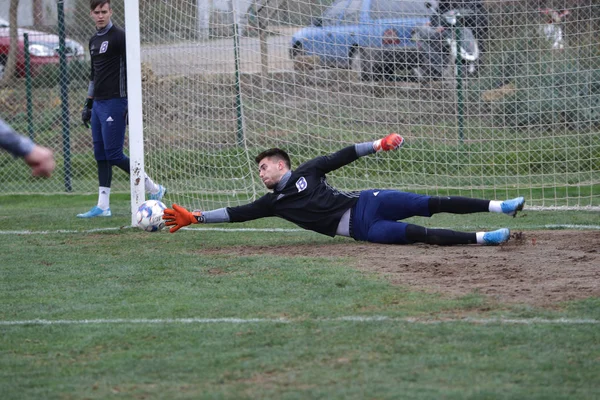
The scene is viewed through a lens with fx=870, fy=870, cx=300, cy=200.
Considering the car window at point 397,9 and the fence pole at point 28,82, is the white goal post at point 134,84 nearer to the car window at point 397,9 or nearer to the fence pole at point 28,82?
the car window at point 397,9

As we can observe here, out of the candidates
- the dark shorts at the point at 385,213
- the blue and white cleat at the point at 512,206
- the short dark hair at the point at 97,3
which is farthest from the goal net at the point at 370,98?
the blue and white cleat at the point at 512,206

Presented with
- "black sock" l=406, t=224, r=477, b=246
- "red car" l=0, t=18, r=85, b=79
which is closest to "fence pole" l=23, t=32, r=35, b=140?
"red car" l=0, t=18, r=85, b=79

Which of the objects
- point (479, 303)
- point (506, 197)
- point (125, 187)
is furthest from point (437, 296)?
point (125, 187)

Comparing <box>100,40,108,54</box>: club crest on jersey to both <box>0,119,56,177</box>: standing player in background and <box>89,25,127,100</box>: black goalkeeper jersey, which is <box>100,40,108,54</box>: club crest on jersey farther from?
<box>0,119,56,177</box>: standing player in background

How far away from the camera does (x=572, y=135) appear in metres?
10.3

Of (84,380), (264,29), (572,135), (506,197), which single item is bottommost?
(84,380)

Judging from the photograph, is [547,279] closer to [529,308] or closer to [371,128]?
[529,308]

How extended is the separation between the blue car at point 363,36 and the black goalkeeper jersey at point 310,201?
292 centimetres

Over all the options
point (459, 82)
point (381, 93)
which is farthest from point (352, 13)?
point (459, 82)

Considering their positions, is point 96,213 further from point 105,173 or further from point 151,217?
point 151,217

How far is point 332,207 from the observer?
7270mm

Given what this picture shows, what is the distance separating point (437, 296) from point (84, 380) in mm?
2278

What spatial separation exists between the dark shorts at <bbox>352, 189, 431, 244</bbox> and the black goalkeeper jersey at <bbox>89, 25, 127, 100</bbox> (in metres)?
3.27

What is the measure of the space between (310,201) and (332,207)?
0.19m
